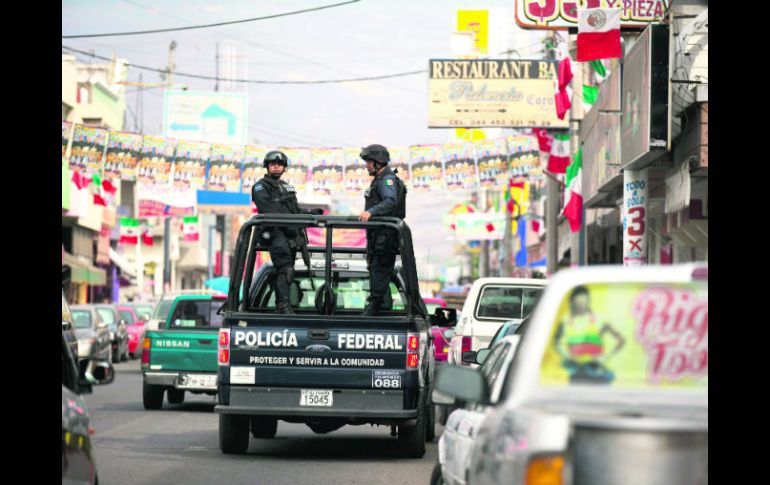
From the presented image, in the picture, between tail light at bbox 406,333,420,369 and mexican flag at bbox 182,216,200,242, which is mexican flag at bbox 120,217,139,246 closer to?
mexican flag at bbox 182,216,200,242

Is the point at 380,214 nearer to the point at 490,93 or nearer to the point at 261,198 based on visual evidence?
the point at 261,198

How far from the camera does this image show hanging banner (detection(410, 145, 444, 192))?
1575 inches

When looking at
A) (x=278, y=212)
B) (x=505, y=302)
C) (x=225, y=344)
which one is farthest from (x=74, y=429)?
(x=505, y=302)

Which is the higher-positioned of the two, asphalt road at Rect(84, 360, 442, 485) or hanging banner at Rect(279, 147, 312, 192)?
hanging banner at Rect(279, 147, 312, 192)

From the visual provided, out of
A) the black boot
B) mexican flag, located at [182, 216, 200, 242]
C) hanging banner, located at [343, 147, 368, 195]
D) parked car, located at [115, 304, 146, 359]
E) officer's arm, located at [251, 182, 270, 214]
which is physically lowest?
parked car, located at [115, 304, 146, 359]

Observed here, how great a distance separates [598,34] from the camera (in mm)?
23578

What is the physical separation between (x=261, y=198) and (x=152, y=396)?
7.02 metres

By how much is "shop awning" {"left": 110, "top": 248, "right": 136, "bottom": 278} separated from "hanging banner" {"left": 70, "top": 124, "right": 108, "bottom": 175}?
137ft

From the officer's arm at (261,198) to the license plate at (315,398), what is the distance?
6.99 feet

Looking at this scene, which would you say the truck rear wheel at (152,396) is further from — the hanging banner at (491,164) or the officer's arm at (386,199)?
the hanging banner at (491,164)

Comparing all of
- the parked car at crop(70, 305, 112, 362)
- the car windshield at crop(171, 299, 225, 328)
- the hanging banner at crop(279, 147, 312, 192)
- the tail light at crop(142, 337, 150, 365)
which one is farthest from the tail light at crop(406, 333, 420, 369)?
the hanging banner at crop(279, 147, 312, 192)
